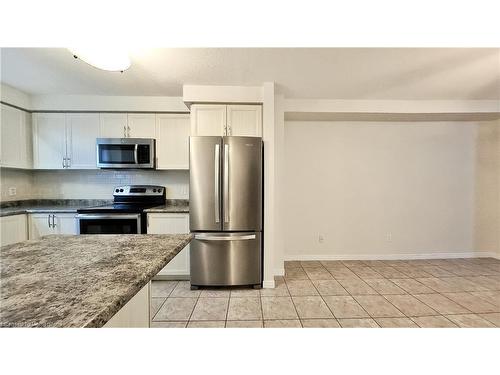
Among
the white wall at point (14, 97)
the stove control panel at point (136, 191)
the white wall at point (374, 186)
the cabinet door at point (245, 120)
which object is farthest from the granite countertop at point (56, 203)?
the white wall at point (374, 186)

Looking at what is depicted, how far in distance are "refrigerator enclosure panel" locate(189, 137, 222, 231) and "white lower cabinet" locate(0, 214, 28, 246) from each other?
203 cm

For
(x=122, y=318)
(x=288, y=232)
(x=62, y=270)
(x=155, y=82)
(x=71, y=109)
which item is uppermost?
(x=155, y=82)

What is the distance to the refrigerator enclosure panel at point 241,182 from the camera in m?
2.57

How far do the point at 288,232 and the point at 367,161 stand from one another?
1702 millimetres

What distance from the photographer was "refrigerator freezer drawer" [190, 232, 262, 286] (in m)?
2.62

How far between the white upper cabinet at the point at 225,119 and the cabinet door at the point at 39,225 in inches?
80.7

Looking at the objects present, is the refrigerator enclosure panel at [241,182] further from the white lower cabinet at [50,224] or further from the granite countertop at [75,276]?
the white lower cabinet at [50,224]

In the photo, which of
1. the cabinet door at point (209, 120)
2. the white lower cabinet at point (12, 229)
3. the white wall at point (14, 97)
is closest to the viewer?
the white lower cabinet at point (12, 229)

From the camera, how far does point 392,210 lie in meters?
3.72

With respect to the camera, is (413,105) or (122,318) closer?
(122,318)

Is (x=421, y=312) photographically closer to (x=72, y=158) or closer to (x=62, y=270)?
(x=62, y=270)

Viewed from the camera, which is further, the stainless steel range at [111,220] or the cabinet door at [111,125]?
the cabinet door at [111,125]

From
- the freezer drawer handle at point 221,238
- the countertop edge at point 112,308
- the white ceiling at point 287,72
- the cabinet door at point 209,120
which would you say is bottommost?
the freezer drawer handle at point 221,238
